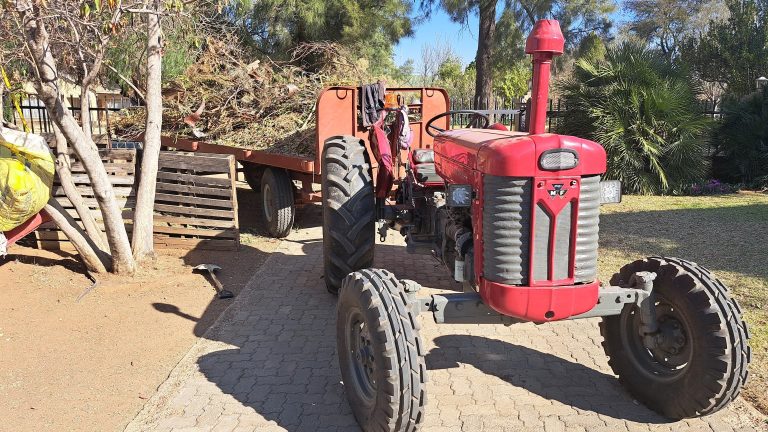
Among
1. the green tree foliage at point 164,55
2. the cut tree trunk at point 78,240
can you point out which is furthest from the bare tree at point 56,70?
the green tree foliage at point 164,55

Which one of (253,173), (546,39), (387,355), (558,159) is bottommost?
(253,173)

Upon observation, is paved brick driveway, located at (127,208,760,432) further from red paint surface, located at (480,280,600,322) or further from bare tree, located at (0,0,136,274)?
bare tree, located at (0,0,136,274)

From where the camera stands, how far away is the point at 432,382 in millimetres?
3773

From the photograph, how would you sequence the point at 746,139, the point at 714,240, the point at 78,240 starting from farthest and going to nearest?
the point at 746,139, the point at 714,240, the point at 78,240

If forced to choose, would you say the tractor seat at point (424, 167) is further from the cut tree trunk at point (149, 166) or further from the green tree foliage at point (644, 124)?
the green tree foliage at point (644, 124)

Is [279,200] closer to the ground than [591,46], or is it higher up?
closer to the ground

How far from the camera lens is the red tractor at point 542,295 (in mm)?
2807

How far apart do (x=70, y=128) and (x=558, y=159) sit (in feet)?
13.9

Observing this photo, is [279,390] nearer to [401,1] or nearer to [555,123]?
[555,123]

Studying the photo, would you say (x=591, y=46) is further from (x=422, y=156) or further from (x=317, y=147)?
(x=422, y=156)

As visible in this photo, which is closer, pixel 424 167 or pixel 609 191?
pixel 609 191

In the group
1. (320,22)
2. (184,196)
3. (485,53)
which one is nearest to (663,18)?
(485,53)

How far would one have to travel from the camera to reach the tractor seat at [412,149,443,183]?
16.0ft

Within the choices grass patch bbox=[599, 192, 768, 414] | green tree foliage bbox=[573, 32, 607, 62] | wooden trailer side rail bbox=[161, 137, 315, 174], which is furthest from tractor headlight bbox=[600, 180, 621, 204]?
green tree foliage bbox=[573, 32, 607, 62]
